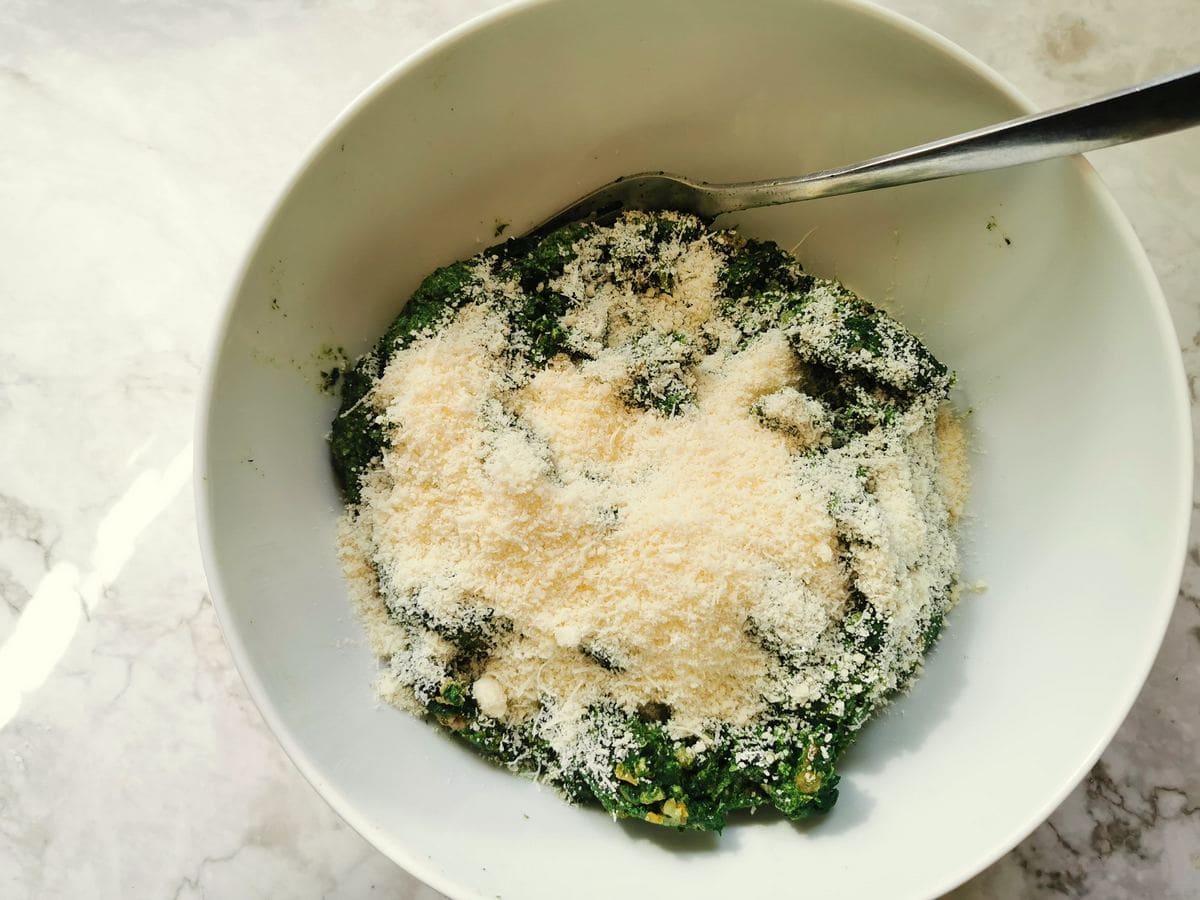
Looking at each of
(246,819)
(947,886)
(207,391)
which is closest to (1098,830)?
(947,886)

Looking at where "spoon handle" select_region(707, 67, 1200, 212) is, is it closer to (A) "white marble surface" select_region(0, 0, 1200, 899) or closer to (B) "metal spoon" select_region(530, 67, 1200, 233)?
(B) "metal spoon" select_region(530, 67, 1200, 233)

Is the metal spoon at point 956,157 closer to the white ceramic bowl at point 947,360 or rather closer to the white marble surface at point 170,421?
the white ceramic bowl at point 947,360

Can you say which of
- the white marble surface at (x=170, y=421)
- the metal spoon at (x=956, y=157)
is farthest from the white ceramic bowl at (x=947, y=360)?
the white marble surface at (x=170, y=421)

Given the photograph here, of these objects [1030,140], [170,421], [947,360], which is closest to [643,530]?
[947,360]

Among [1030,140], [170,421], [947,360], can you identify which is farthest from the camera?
[170,421]

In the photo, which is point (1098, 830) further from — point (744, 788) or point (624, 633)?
point (624, 633)

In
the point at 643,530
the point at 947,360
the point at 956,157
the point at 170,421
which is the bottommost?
the point at 170,421

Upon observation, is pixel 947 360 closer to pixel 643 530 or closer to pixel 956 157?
pixel 956 157
